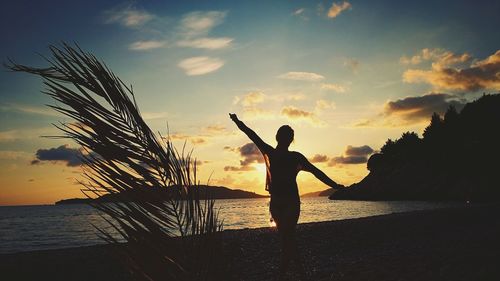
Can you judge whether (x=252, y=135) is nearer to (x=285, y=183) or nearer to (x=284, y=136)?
(x=284, y=136)

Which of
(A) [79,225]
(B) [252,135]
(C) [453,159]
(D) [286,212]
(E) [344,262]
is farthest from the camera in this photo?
(C) [453,159]

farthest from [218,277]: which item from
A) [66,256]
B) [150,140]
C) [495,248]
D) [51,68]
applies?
[66,256]

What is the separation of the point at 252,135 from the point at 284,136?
67 centimetres

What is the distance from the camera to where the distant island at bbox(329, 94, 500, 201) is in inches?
2783

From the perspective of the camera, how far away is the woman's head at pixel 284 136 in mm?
4066

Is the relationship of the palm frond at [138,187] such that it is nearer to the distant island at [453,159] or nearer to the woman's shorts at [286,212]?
the woman's shorts at [286,212]

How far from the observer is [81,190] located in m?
1.51

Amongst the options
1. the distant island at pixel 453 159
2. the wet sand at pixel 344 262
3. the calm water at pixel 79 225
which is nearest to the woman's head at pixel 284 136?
the calm water at pixel 79 225

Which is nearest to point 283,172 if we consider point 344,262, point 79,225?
point 344,262

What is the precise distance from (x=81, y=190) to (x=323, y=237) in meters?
15.7

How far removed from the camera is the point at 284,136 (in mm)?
4066

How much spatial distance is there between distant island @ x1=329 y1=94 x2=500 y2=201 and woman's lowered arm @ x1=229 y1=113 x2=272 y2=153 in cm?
5617

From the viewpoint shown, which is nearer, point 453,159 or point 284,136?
point 284,136

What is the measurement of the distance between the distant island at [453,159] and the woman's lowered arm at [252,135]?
56166 millimetres
